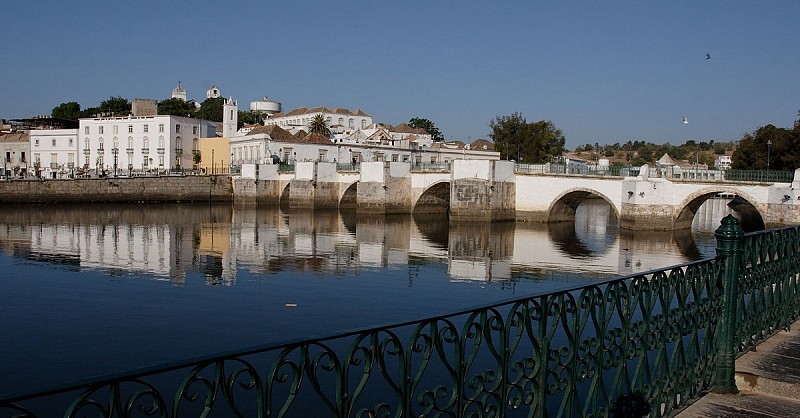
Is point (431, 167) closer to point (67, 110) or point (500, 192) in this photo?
point (500, 192)

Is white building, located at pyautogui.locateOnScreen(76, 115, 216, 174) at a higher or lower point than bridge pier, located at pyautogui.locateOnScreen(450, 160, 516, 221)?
higher

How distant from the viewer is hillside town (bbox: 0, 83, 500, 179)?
57.8 metres

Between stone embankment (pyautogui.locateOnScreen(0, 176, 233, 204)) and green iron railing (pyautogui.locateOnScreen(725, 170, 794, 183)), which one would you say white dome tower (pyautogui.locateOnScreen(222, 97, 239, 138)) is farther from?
green iron railing (pyautogui.locateOnScreen(725, 170, 794, 183))

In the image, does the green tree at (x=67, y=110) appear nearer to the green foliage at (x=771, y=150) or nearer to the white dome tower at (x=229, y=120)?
the white dome tower at (x=229, y=120)

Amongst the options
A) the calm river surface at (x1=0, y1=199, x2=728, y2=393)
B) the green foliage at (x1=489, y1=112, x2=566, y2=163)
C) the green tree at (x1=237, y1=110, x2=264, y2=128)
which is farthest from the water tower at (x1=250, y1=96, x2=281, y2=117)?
the calm river surface at (x1=0, y1=199, x2=728, y2=393)

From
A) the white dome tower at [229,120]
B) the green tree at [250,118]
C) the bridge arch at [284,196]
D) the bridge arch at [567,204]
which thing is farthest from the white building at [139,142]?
the bridge arch at [567,204]

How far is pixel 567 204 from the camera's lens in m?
39.2

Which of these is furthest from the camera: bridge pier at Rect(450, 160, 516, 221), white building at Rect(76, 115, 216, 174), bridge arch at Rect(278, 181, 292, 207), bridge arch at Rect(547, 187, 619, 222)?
white building at Rect(76, 115, 216, 174)

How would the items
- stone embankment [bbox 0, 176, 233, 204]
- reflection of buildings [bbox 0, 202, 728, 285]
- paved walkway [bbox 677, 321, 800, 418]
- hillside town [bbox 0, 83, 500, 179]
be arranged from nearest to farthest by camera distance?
paved walkway [bbox 677, 321, 800, 418] → reflection of buildings [bbox 0, 202, 728, 285] → stone embankment [bbox 0, 176, 233, 204] → hillside town [bbox 0, 83, 500, 179]

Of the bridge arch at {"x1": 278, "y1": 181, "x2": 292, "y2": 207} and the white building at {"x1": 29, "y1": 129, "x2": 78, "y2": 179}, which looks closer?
the bridge arch at {"x1": 278, "y1": 181, "x2": 292, "y2": 207}

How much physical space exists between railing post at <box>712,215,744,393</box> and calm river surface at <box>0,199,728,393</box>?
3.55 m

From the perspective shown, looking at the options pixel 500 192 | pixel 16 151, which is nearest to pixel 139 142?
pixel 16 151

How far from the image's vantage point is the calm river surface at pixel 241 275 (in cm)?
1080

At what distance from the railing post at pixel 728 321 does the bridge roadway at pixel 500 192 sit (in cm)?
2865
